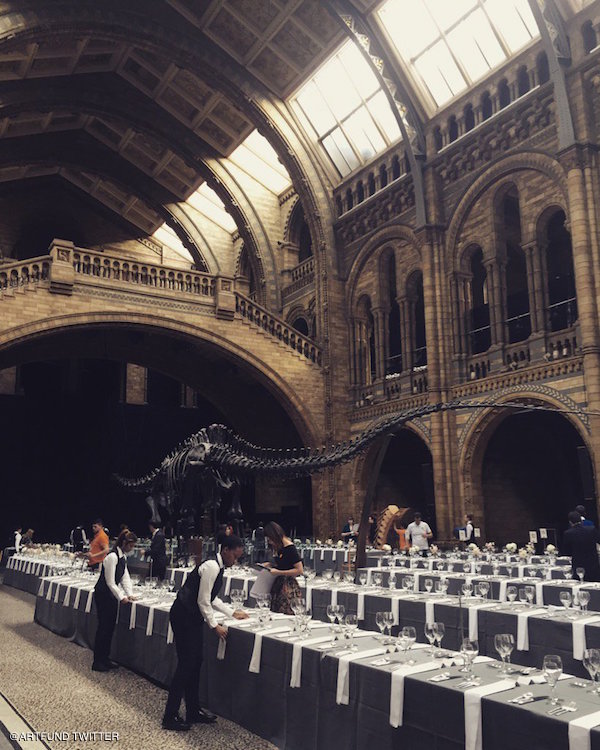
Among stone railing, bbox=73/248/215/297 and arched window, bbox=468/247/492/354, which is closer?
arched window, bbox=468/247/492/354

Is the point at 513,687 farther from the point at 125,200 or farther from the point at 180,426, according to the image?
the point at 125,200

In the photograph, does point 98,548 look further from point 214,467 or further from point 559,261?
point 559,261

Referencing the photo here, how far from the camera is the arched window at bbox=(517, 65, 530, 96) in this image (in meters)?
15.2

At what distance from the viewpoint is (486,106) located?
16281 mm

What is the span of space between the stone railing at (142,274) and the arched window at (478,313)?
21.5ft

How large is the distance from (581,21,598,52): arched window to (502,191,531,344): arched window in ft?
10.5

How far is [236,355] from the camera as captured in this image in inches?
722

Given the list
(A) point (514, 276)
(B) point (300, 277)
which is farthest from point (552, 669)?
(B) point (300, 277)

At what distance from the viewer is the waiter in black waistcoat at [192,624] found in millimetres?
4875

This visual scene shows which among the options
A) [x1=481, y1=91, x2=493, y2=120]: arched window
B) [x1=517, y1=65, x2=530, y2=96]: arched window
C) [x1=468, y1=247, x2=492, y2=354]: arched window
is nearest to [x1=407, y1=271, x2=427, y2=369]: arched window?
[x1=468, y1=247, x2=492, y2=354]: arched window

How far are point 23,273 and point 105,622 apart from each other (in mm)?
11272

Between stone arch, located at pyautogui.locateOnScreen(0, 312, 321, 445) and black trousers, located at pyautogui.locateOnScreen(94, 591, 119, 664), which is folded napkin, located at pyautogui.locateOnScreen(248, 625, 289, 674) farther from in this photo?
stone arch, located at pyautogui.locateOnScreen(0, 312, 321, 445)

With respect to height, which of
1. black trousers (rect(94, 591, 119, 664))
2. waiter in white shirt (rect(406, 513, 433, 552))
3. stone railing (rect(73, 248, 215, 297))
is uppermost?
Result: stone railing (rect(73, 248, 215, 297))

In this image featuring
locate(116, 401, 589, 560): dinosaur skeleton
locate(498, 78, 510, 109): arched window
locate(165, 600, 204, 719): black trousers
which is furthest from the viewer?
locate(498, 78, 510, 109): arched window
